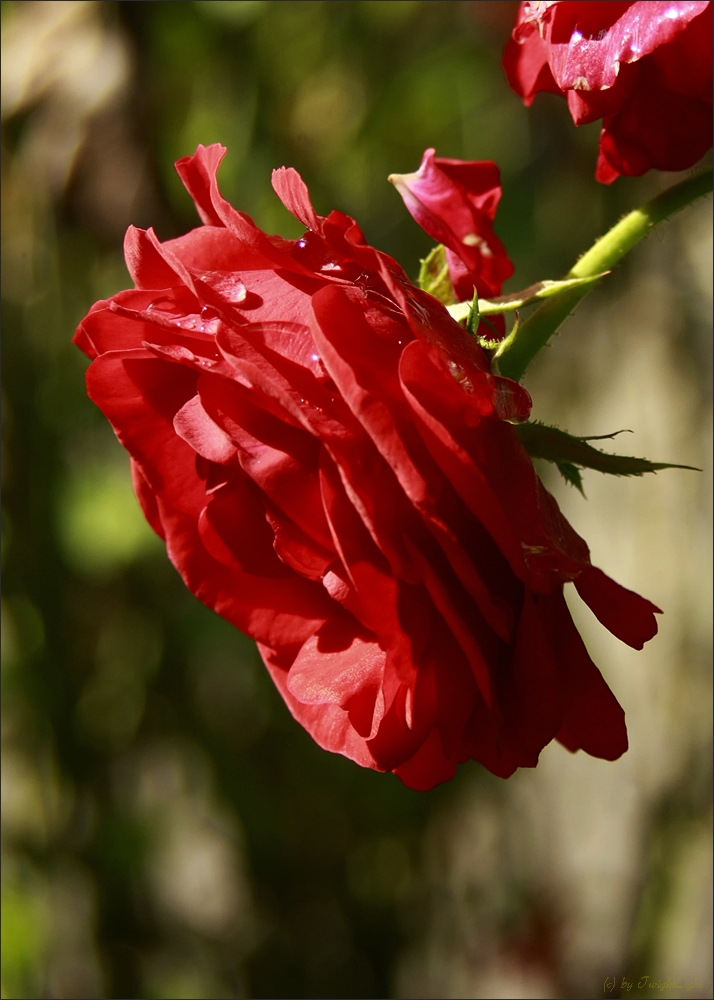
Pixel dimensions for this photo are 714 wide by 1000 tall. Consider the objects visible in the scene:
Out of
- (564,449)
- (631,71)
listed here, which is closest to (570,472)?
(564,449)

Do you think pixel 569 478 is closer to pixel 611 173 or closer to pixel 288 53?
pixel 611 173

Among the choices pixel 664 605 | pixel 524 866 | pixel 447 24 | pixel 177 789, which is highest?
pixel 447 24

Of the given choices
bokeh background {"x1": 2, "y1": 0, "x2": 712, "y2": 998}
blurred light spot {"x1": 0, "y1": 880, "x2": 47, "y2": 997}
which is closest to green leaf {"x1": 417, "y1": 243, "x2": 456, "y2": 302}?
bokeh background {"x1": 2, "y1": 0, "x2": 712, "y2": 998}

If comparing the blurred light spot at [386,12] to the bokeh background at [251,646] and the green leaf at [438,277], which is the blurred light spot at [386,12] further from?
the green leaf at [438,277]

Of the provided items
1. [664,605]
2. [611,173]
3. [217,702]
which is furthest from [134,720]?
[611,173]

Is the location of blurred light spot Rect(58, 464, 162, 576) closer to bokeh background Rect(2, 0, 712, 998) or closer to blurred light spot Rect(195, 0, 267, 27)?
bokeh background Rect(2, 0, 712, 998)

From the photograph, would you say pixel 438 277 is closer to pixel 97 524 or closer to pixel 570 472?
pixel 570 472
